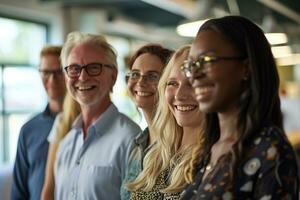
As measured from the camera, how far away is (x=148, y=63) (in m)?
2.33

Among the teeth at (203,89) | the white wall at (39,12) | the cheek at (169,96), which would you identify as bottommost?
the cheek at (169,96)

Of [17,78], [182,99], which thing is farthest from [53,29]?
[182,99]

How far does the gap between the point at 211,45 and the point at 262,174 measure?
1.22ft

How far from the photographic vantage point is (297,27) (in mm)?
12219

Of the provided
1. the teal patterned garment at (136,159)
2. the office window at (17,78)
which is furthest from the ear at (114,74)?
the office window at (17,78)

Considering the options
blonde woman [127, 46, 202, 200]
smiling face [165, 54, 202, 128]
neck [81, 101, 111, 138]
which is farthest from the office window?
smiling face [165, 54, 202, 128]

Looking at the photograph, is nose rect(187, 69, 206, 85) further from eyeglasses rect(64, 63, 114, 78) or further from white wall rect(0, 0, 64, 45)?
white wall rect(0, 0, 64, 45)

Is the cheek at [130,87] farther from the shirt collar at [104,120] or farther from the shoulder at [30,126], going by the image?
the shoulder at [30,126]

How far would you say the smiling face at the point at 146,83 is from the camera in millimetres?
2320

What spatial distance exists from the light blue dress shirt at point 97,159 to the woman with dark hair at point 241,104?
2.80ft

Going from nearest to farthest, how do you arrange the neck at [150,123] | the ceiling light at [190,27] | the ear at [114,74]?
the neck at [150,123] → the ear at [114,74] → the ceiling light at [190,27]

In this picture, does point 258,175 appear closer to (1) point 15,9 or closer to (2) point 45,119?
(2) point 45,119

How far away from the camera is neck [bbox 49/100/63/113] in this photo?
310cm

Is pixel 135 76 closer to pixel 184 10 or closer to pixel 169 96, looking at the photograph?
pixel 169 96
